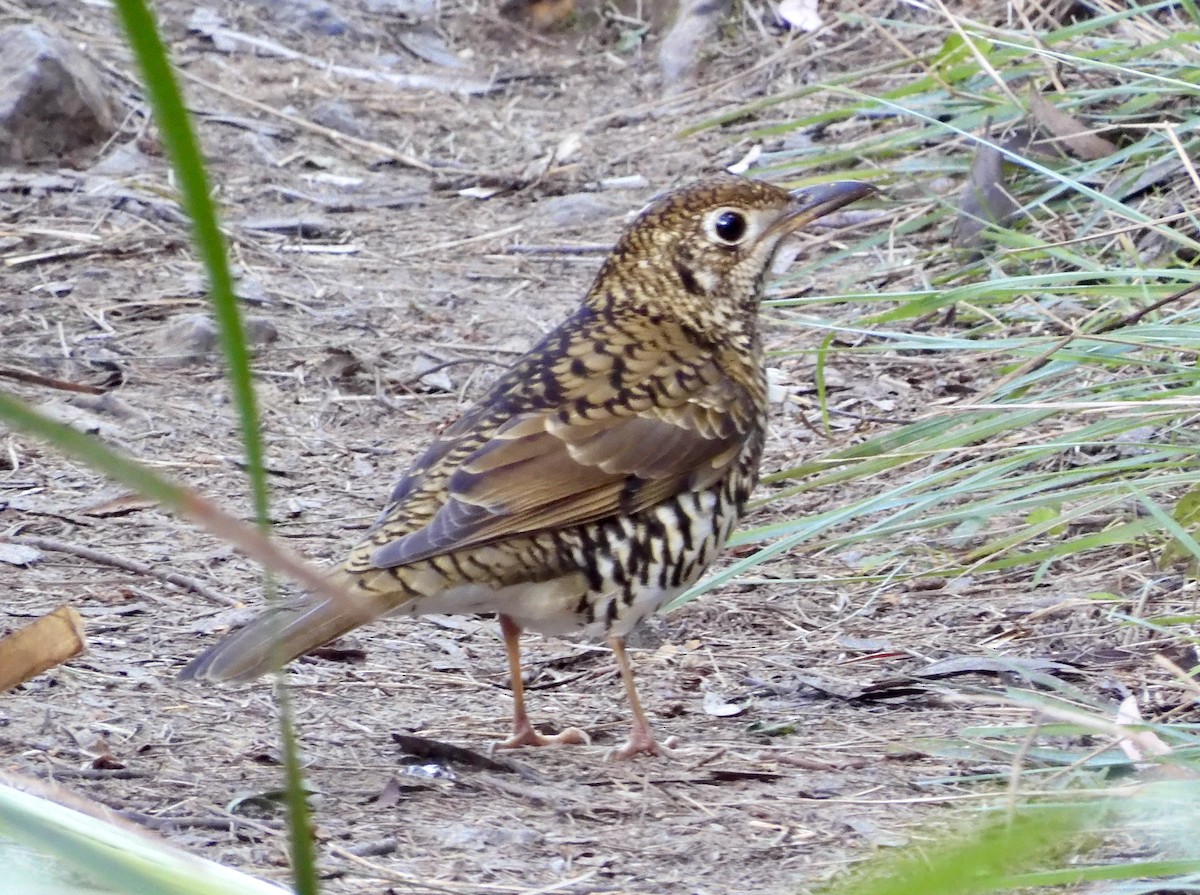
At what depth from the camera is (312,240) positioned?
7281 millimetres

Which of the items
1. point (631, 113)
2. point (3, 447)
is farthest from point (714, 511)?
point (631, 113)

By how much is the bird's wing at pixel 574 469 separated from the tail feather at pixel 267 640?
25cm

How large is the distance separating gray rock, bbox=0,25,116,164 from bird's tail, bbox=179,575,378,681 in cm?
499

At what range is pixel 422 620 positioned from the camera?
4434 mm

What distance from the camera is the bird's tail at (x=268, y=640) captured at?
282cm

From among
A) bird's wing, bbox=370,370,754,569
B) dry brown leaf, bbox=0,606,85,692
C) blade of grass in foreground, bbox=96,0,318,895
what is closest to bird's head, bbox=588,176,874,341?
bird's wing, bbox=370,370,754,569

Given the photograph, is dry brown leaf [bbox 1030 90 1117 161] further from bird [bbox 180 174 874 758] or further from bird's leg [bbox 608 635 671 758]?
bird's leg [bbox 608 635 671 758]

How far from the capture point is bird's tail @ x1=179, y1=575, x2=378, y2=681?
2820mm

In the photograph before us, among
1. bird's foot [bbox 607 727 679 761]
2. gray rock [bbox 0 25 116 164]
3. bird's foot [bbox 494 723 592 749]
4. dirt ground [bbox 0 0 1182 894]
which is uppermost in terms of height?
gray rock [bbox 0 25 116 164]

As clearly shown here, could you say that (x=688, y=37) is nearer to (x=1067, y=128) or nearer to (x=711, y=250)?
(x=1067, y=128)

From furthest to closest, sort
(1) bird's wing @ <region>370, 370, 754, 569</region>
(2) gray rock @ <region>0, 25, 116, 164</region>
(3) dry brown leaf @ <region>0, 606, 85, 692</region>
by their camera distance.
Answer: (2) gray rock @ <region>0, 25, 116, 164</region> < (1) bird's wing @ <region>370, 370, 754, 569</region> < (3) dry brown leaf @ <region>0, 606, 85, 692</region>

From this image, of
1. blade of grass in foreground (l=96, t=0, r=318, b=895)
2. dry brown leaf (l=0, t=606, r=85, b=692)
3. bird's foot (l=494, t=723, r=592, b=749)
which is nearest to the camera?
blade of grass in foreground (l=96, t=0, r=318, b=895)

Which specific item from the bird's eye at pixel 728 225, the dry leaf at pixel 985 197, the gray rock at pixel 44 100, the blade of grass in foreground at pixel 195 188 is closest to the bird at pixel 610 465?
the bird's eye at pixel 728 225

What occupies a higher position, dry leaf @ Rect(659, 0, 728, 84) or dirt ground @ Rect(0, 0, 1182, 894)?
dry leaf @ Rect(659, 0, 728, 84)
